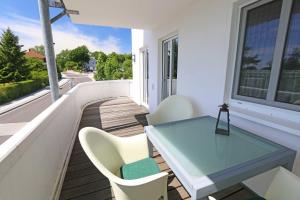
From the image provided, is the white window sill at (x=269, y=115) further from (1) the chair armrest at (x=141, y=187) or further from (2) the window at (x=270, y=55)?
(1) the chair armrest at (x=141, y=187)

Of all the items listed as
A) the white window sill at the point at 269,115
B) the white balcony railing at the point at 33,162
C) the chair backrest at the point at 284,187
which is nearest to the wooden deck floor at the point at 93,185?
the white balcony railing at the point at 33,162

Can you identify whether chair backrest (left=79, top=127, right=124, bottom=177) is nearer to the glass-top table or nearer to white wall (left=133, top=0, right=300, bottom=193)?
the glass-top table

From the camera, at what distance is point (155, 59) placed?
4.10m

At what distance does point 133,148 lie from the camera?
1.67m

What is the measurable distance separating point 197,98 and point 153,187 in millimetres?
1713

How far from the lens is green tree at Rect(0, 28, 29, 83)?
1642cm

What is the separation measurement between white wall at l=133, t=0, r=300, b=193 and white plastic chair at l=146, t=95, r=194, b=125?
24cm

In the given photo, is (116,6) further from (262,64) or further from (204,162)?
(204,162)

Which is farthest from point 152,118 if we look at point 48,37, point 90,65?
point 90,65

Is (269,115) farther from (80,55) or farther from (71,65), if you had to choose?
(80,55)

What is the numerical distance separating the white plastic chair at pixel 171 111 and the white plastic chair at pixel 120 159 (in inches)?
31.5

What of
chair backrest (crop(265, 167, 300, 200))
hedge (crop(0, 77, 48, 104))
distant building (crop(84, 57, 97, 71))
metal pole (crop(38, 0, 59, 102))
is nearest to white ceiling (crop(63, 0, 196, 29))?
metal pole (crop(38, 0, 59, 102))

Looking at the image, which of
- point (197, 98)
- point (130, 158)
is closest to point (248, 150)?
point (130, 158)

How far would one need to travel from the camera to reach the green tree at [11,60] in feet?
53.9
